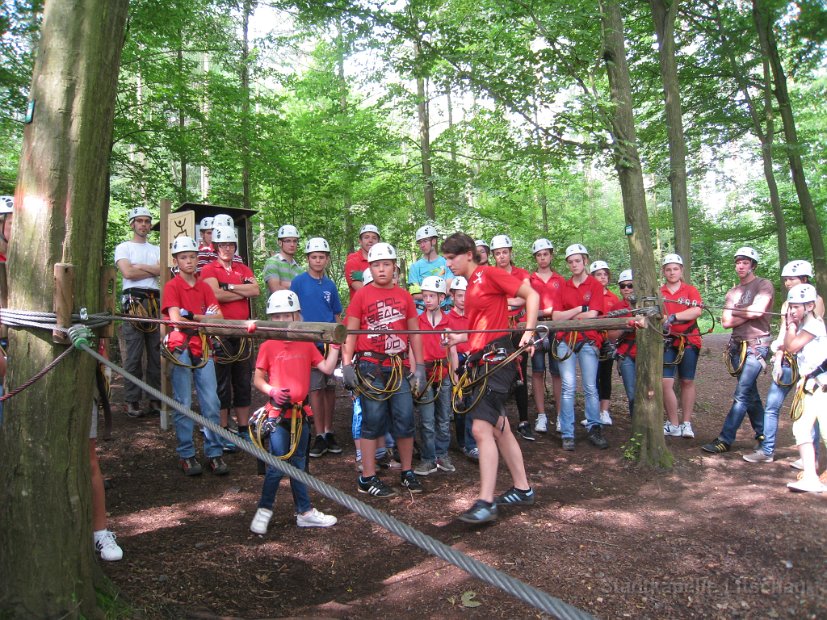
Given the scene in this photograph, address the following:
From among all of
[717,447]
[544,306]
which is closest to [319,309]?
[544,306]

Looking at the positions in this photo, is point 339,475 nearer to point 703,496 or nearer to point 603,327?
point 603,327

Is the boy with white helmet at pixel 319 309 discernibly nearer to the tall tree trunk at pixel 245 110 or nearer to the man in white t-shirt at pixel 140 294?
the man in white t-shirt at pixel 140 294

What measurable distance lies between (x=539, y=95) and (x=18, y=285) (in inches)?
229

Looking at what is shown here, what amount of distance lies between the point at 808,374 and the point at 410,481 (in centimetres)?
390

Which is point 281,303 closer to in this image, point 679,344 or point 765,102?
point 679,344

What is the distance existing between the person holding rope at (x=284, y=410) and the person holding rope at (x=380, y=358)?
74 cm

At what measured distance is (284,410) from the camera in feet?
14.4

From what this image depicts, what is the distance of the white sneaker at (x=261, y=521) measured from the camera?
14.4ft

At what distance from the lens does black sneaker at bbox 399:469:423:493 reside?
5.51 m

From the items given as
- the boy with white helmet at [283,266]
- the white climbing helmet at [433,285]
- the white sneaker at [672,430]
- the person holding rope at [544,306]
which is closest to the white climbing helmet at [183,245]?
the boy with white helmet at [283,266]

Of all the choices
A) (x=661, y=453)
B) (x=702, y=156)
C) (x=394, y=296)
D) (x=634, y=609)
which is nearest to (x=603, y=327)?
(x=661, y=453)

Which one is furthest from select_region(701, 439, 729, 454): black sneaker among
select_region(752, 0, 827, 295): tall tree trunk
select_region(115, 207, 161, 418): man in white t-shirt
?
select_region(752, 0, 827, 295): tall tree trunk

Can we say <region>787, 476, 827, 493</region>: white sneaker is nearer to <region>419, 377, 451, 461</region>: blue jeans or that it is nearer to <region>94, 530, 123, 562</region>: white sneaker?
<region>419, 377, 451, 461</region>: blue jeans

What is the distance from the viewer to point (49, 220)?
2.84m
